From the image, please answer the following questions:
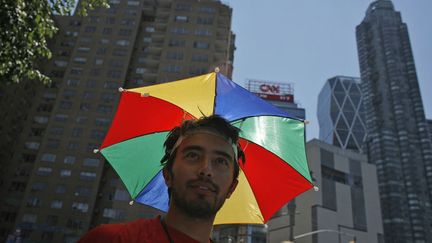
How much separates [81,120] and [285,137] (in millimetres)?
63286

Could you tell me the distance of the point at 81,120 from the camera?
62844mm

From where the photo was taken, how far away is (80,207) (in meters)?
55.4

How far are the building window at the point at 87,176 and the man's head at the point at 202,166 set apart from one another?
58.6 meters

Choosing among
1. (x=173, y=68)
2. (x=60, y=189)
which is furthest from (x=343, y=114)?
(x=60, y=189)

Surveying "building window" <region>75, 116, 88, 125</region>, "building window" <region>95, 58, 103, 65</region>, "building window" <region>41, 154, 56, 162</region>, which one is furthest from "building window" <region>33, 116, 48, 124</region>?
"building window" <region>95, 58, 103, 65</region>

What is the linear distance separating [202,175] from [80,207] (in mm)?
58405

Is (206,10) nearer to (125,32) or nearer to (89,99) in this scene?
(125,32)

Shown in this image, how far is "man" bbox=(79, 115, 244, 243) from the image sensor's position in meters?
2.26

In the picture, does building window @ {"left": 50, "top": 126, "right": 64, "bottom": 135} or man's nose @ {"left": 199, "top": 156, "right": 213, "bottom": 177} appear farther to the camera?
building window @ {"left": 50, "top": 126, "right": 64, "bottom": 135}

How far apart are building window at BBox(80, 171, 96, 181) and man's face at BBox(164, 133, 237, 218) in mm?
58904

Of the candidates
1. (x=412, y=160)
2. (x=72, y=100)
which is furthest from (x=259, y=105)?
(x=412, y=160)

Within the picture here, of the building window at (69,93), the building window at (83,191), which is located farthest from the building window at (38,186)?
the building window at (69,93)

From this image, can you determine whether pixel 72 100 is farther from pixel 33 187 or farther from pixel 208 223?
pixel 208 223

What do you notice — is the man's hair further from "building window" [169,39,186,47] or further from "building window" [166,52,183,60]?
"building window" [169,39,186,47]
